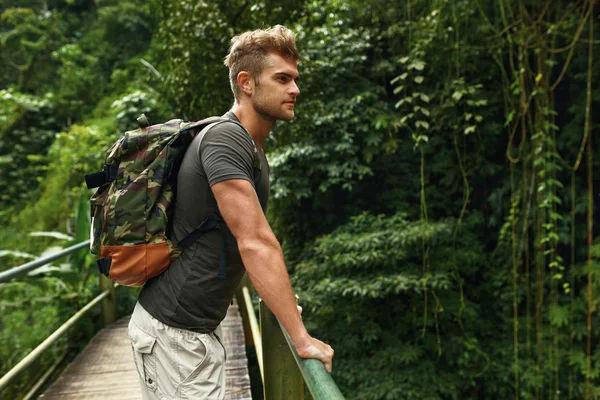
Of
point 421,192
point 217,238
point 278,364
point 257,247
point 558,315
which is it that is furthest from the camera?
point 421,192

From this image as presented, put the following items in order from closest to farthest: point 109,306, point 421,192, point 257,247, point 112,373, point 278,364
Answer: point 257,247 → point 278,364 → point 112,373 → point 109,306 → point 421,192

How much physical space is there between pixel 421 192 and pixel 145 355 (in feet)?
18.0

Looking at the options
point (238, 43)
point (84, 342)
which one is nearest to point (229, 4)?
point (84, 342)

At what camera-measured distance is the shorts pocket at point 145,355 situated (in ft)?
4.84

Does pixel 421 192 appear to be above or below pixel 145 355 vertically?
above

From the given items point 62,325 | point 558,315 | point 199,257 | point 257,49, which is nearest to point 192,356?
point 199,257

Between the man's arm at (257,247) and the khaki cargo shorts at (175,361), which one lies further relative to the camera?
the khaki cargo shorts at (175,361)

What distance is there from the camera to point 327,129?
7.06 m

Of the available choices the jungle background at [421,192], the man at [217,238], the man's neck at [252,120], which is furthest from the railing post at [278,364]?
the jungle background at [421,192]

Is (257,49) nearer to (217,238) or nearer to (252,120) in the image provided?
(252,120)

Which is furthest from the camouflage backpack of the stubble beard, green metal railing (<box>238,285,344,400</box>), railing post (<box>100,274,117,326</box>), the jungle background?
railing post (<box>100,274,117,326</box>)

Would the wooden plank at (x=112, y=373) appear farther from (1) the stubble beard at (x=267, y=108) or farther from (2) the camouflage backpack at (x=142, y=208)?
(1) the stubble beard at (x=267, y=108)

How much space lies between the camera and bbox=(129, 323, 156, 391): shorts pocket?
4.84ft

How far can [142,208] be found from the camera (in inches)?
54.9
